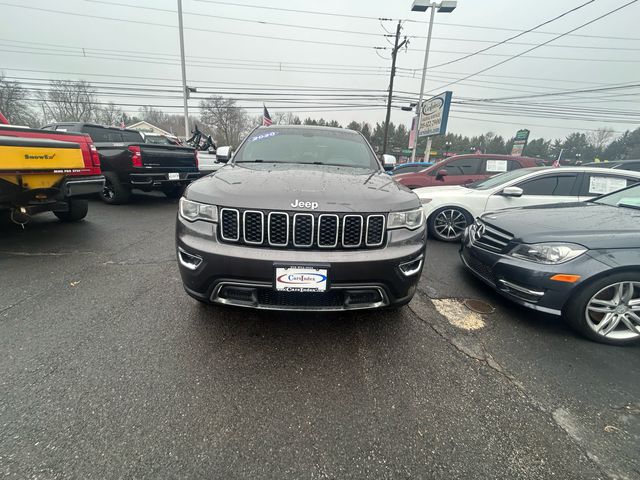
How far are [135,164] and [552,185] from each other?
26.4 feet

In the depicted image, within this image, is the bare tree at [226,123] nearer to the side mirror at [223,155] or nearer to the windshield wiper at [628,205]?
the side mirror at [223,155]

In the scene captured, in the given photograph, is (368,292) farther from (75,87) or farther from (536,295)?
(75,87)

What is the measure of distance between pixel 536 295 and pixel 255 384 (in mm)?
2498

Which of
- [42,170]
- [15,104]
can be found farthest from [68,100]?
[42,170]

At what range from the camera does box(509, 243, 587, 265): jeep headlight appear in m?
2.48

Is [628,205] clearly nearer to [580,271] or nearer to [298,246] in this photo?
[580,271]

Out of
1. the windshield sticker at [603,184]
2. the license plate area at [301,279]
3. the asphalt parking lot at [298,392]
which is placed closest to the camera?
the asphalt parking lot at [298,392]

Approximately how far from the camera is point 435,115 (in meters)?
15.4

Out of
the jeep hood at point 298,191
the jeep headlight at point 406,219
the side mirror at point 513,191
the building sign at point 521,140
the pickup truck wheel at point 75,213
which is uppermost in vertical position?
the building sign at point 521,140

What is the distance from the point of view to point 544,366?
2125mm

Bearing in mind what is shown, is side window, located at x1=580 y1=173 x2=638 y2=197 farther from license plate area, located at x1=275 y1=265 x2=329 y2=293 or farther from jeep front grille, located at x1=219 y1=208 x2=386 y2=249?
license plate area, located at x1=275 y1=265 x2=329 y2=293

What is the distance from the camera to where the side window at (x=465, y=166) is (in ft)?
24.3

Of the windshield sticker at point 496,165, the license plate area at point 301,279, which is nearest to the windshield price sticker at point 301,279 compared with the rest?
the license plate area at point 301,279

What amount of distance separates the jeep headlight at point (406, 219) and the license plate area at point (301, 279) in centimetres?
61
